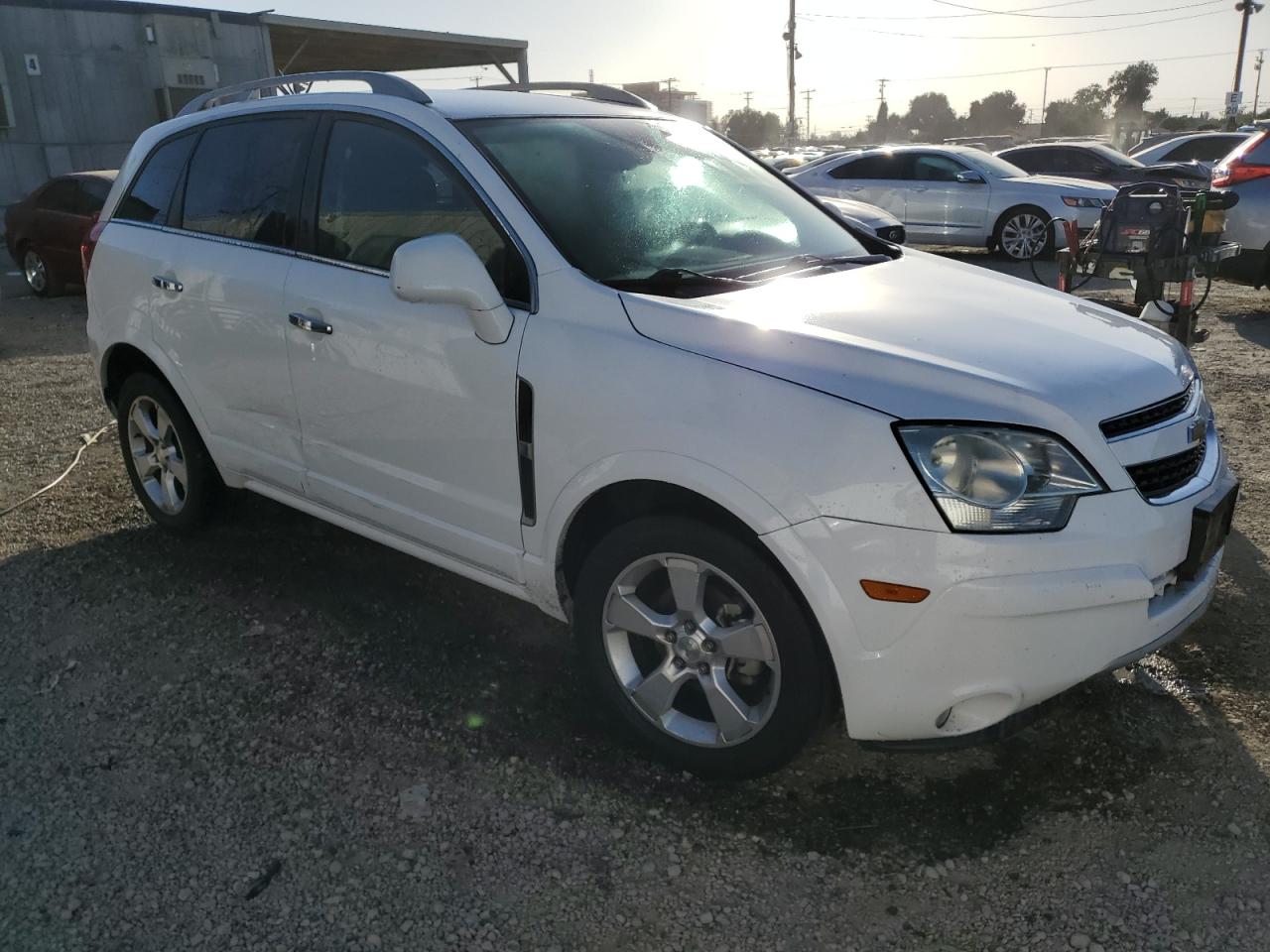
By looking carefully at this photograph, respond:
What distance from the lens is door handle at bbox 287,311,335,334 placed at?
3379 millimetres

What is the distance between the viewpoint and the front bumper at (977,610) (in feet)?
7.42

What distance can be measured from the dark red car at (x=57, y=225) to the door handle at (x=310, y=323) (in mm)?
9161

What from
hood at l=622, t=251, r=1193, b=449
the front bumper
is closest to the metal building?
hood at l=622, t=251, r=1193, b=449

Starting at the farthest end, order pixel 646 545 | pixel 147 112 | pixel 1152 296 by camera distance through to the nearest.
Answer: pixel 147 112
pixel 1152 296
pixel 646 545

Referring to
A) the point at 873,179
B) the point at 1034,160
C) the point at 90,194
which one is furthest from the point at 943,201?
the point at 90,194

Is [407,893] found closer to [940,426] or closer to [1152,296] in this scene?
[940,426]

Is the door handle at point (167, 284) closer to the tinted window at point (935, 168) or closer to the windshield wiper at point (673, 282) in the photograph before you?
the windshield wiper at point (673, 282)

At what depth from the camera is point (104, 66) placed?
20.1 metres

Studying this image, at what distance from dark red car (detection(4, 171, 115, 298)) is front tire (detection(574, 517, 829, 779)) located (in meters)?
10.5

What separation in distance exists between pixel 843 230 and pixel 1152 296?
9.45 ft

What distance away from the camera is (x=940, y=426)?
7.55 ft

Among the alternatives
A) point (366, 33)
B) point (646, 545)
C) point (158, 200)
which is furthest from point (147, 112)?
point (646, 545)

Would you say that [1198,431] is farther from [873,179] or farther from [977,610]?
[873,179]

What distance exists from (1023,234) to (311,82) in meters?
10.7
